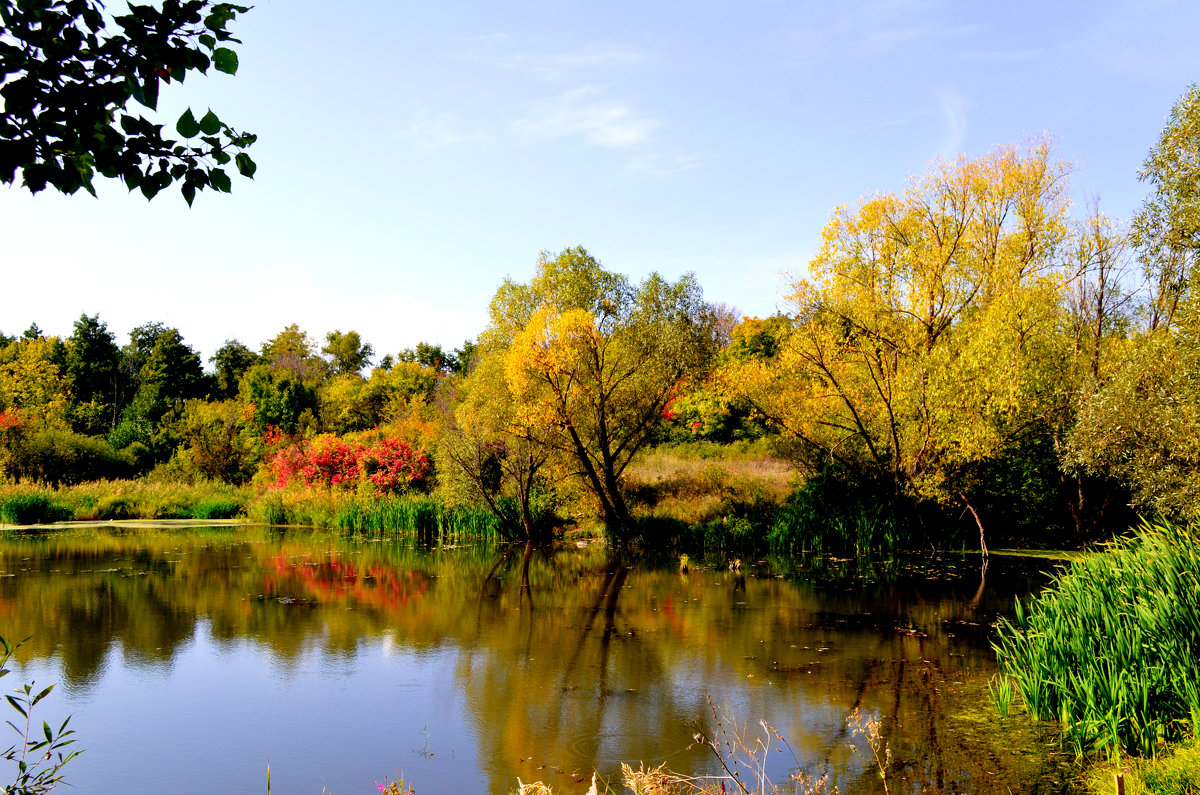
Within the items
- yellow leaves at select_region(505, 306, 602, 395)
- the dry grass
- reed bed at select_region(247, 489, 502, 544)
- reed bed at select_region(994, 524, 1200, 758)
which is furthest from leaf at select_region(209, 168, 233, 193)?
reed bed at select_region(247, 489, 502, 544)

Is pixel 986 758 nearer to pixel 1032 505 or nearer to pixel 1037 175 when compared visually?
pixel 1032 505

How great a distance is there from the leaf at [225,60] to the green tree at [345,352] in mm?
46107

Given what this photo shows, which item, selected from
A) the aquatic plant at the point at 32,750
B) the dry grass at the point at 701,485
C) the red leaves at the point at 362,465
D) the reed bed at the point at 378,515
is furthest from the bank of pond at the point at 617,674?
the red leaves at the point at 362,465

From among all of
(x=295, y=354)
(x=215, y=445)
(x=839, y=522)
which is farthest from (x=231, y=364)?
(x=839, y=522)

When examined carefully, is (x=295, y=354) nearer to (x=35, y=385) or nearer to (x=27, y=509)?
(x=35, y=385)

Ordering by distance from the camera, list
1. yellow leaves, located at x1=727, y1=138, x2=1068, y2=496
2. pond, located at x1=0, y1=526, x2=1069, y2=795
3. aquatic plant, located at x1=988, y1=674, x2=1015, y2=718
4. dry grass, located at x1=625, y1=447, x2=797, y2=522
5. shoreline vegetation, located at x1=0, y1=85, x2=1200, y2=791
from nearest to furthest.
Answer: pond, located at x1=0, y1=526, x2=1069, y2=795
aquatic plant, located at x1=988, y1=674, x2=1015, y2=718
shoreline vegetation, located at x1=0, y1=85, x2=1200, y2=791
yellow leaves, located at x1=727, y1=138, x2=1068, y2=496
dry grass, located at x1=625, y1=447, x2=797, y2=522

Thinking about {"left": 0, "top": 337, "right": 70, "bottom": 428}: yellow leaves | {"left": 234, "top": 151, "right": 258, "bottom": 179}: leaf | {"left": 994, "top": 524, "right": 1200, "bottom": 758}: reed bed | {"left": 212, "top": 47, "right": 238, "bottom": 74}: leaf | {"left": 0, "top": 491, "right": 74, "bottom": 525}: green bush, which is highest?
{"left": 0, "top": 337, "right": 70, "bottom": 428}: yellow leaves

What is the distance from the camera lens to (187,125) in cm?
264

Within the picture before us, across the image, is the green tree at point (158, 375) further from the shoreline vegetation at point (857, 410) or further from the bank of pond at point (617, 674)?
the bank of pond at point (617, 674)

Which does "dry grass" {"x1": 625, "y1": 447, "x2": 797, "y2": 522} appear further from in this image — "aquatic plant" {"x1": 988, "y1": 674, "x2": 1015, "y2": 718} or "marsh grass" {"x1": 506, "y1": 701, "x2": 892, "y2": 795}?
"marsh grass" {"x1": 506, "y1": 701, "x2": 892, "y2": 795}

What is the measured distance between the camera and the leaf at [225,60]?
2670 mm

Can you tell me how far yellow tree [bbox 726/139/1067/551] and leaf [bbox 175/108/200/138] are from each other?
669 inches

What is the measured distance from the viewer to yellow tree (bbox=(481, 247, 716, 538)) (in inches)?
763

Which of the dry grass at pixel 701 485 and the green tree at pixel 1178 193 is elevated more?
the green tree at pixel 1178 193
